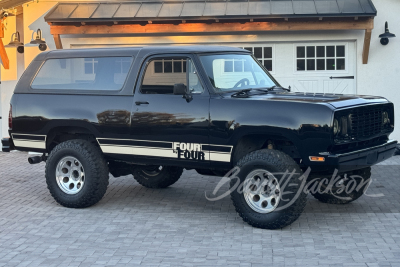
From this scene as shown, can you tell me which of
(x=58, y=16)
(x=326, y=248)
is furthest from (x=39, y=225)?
(x=58, y=16)

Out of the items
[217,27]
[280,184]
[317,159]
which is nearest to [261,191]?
[280,184]

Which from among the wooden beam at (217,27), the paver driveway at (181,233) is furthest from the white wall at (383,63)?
the paver driveway at (181,233)

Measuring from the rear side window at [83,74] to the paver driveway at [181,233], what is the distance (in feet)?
5.27

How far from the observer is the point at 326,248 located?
646 cm

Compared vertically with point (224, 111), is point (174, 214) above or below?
below

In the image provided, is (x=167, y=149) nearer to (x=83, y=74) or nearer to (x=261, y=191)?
(x=261, y=191)

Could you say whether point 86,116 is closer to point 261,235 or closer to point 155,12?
point 261,235

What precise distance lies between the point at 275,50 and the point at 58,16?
15.3 ft

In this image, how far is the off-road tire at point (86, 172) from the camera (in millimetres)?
8312

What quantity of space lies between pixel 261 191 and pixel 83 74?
9.50ft

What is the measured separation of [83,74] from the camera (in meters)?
8.55

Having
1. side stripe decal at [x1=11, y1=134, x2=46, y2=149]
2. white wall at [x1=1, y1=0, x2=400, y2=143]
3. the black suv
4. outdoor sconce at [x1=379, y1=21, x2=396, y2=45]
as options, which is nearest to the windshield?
the black suv

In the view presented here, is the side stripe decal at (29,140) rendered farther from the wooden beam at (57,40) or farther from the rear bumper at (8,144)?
the wooden beam at (57,40)

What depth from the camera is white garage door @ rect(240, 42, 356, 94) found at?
45.9ft
